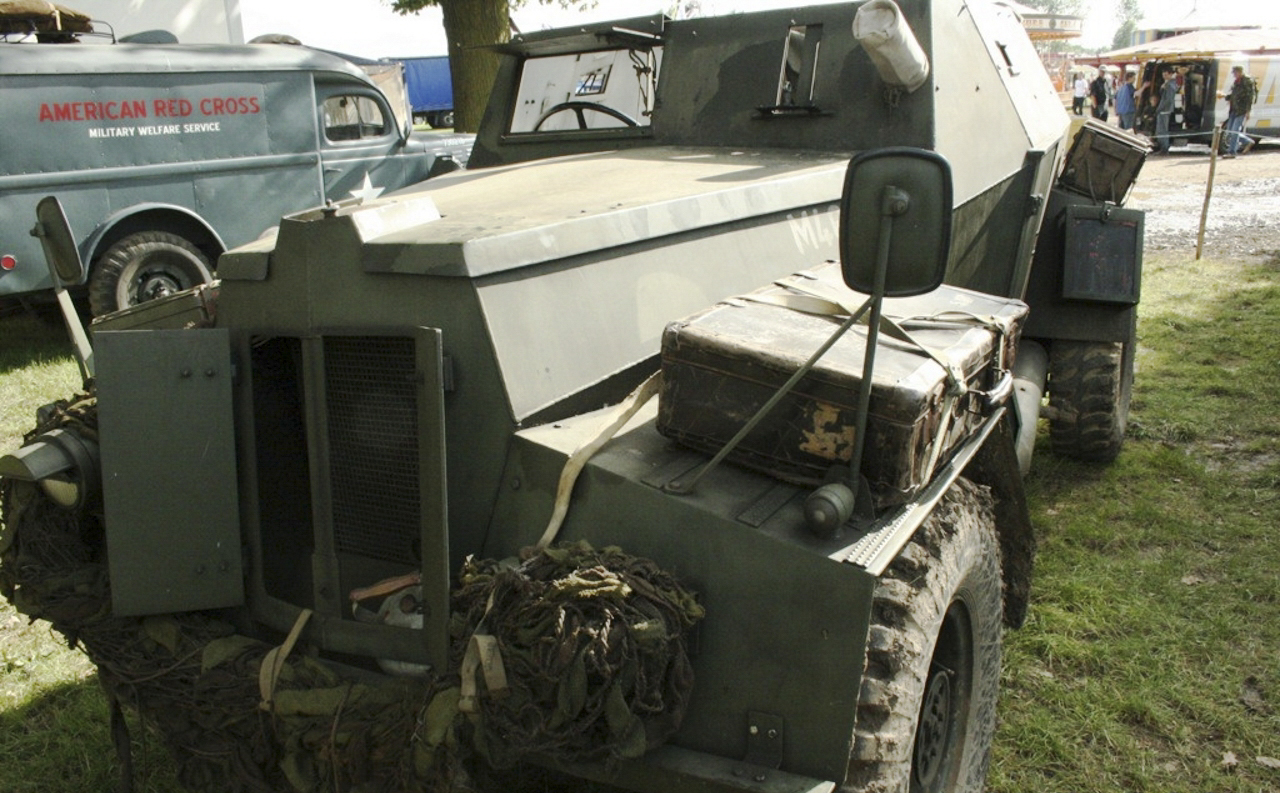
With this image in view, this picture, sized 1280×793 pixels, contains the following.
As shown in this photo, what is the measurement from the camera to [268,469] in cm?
246

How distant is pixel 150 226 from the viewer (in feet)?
25.9

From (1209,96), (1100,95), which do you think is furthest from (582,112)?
(1100,95)

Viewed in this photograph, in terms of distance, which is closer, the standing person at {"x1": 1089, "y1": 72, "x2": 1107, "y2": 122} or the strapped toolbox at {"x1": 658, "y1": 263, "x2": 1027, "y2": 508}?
the strapped toolbox at {"x1": 658, "y1": 263, "x2": 1027, "y2": 508}

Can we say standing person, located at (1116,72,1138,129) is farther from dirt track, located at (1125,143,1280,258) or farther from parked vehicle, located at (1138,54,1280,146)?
dirt track, located at (1125,143,1280,258)

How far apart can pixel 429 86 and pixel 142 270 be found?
20473mm

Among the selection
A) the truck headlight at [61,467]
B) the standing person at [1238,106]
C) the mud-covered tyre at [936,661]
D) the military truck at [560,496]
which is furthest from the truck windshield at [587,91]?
the standing person at [1238,106]

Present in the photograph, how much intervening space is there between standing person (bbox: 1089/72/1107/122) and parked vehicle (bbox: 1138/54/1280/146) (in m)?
1.91

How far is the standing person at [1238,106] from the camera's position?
62.0 feet

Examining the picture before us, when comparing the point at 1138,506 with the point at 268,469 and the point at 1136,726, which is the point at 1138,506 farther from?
the point at 268,469

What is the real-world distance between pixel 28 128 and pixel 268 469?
19.7ft

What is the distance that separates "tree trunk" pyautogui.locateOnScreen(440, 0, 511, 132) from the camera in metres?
9.18

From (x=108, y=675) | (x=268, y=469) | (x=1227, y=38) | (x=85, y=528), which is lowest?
(x=108, y=675)

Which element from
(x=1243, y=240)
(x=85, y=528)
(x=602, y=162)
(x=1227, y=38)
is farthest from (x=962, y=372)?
(x=1227, y=38)

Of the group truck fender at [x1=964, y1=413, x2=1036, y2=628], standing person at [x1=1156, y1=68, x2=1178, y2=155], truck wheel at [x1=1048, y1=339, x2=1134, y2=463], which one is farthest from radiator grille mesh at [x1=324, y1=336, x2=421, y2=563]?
standing person at [x1=1156, y1=68, x2=1178, y2=155]
